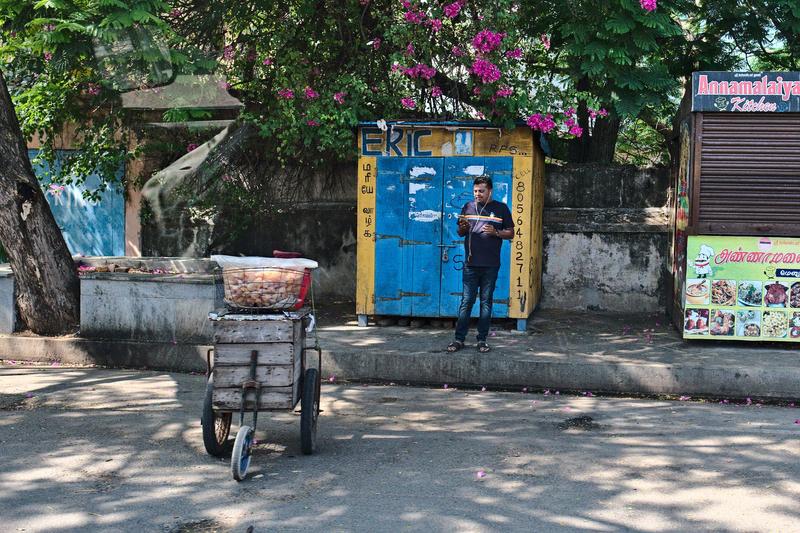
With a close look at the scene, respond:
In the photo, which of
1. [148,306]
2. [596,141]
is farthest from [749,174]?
[148,306]

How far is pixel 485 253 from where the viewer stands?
8.51 metres

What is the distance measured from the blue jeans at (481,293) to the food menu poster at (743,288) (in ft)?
7.05

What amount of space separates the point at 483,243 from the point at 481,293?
1.73 feet

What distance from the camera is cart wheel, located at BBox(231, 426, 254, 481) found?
16.5 ft

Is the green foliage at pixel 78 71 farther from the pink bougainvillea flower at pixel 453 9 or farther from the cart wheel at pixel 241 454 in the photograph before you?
the cart wheel at pixel 241 454

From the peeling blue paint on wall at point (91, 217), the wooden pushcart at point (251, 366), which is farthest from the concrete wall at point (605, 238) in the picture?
the peeling blue paint on wall at point (91, 217)

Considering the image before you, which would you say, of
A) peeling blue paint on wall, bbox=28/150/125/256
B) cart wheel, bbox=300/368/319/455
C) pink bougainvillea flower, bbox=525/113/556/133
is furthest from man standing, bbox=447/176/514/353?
peeling blue paint on wall, bbox=28/150/125/256

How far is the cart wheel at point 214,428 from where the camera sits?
18.2 feet

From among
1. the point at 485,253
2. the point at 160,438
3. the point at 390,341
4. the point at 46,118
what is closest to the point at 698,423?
the point at 485,253

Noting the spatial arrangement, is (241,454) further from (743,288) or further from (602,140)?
(602,140)

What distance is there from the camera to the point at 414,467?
5.48m

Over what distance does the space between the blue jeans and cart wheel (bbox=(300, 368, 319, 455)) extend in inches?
119

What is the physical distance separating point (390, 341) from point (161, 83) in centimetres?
500

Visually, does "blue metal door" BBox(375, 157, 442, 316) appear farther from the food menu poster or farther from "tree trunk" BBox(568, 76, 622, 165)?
"tree trunk" BBox(568, 76, 622, 165)
